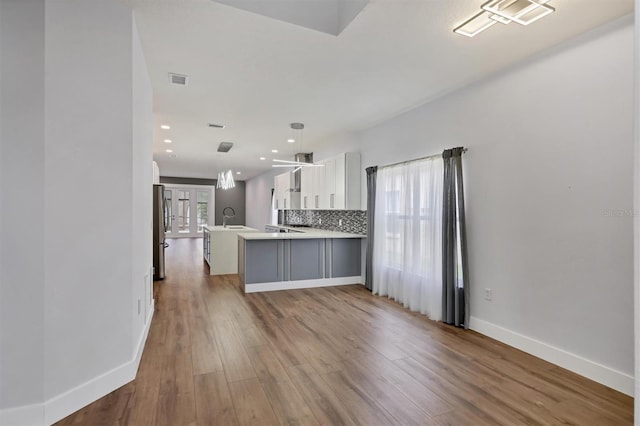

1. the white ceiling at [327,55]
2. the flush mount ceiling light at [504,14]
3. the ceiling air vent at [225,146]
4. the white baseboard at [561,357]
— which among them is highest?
the ceiling air vent at [225,146]

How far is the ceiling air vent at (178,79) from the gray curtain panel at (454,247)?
3010mm

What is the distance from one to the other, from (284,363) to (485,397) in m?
1.54

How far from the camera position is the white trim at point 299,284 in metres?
5.11

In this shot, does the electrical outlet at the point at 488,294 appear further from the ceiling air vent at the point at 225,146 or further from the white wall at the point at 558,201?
the ceiling air vent at the point at 225,146

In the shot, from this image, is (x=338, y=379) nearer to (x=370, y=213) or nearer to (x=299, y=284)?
(x=299, y=284)

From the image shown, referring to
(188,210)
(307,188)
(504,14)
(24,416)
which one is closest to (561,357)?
(504,14)

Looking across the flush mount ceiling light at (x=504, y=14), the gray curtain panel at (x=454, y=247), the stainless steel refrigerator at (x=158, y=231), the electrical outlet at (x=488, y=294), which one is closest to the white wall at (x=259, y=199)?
the stainless steel refrigerator at (x=158, y=231)

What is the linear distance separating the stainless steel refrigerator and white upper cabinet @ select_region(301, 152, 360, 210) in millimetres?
2913

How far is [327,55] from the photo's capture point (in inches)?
114

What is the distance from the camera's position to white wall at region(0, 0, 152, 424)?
186 centimetres

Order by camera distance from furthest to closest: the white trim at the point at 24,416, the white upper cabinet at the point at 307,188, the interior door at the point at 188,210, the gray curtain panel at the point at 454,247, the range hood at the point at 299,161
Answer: the interior door at the point at 188,210, the range hood at the point at 299,161, the white upper cabinet at the point at 307,188, the gray curtain panel at the point at 454,247, the white trim at the point at 24,416

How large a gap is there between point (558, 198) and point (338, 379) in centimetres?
240

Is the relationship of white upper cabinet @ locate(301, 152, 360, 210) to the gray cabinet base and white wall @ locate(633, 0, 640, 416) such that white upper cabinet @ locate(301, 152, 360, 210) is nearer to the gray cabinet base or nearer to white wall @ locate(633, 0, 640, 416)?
the gray cabinet base

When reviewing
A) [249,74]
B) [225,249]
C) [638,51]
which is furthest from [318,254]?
[638,51]
